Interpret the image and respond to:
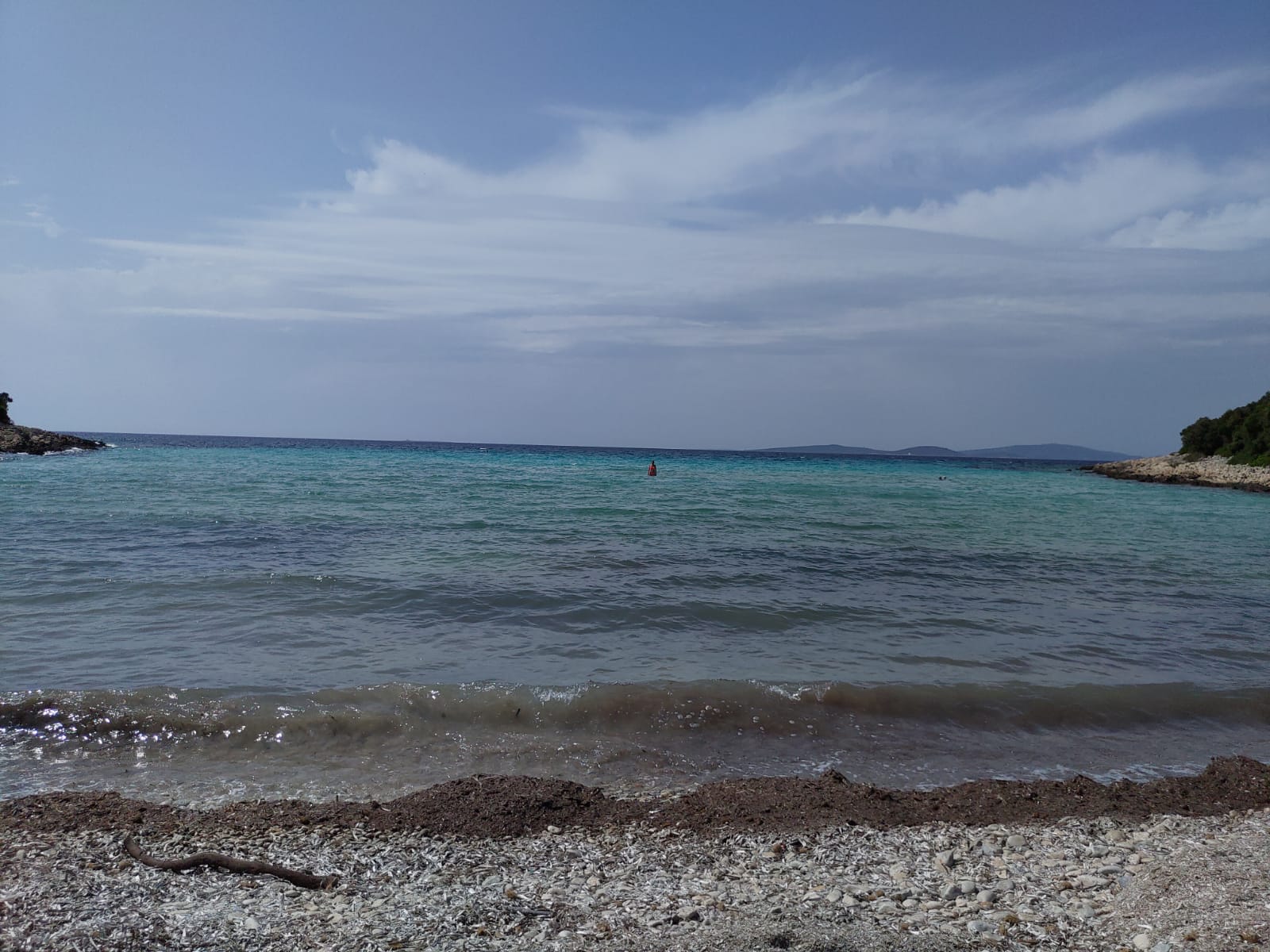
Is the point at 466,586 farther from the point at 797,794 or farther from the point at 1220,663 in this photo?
the point at 1220,663

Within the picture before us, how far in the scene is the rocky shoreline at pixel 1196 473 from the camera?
44062 millimetres

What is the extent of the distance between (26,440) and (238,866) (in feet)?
185

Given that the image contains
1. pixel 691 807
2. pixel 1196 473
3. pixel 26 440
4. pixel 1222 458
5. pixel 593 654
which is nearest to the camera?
pixel 691 807

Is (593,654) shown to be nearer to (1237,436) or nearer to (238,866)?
(238,866)

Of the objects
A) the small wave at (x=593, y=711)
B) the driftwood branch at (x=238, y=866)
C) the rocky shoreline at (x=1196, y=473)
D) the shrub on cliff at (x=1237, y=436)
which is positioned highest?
the shrub on cliff at (x=1237, y=436)

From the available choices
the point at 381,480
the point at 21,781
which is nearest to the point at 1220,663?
the point at 21,781

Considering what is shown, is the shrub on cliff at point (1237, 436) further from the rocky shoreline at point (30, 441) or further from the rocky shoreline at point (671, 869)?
the rocky shoreline at point (30, 441)

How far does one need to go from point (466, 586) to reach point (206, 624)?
372 cm

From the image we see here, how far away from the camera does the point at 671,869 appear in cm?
433

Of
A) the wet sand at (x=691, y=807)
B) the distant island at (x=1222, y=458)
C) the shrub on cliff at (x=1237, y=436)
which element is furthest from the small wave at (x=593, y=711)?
the shrub on cliff at (x=1237, y=436)

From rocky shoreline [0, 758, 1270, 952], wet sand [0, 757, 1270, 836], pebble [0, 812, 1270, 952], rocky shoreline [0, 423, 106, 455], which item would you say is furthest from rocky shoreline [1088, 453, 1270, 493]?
rocky shoreline [0, 423, 106, 455]

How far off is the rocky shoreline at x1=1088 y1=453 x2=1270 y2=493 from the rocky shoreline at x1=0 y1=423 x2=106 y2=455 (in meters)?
74.0

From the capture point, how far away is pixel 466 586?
38.9ft

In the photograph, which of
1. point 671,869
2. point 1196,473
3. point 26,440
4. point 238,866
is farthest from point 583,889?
point 1196,473
